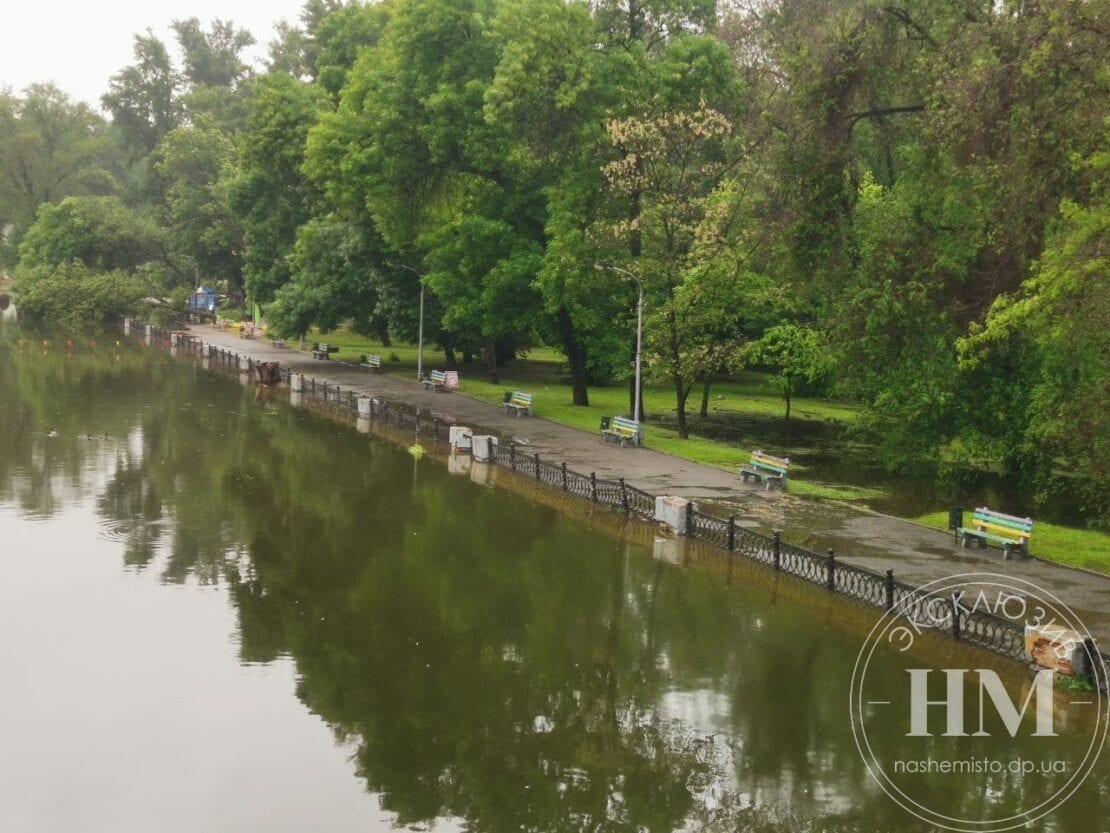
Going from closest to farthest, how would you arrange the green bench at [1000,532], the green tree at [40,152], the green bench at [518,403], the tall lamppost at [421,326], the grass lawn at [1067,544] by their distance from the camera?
the green bench at [1000,532]
the grass lawn at [1067,544]
the green bench at [518,403]
the tall lamppost at [421,326]
the green tree at [40,152]

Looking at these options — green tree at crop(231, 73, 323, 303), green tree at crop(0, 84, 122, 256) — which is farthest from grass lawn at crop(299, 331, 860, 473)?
green tree at crop(0, 84, 122, 256)

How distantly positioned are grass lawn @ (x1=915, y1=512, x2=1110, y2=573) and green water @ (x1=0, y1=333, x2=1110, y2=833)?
6.57 metres

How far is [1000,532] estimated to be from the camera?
2509cm

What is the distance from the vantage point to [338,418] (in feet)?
152

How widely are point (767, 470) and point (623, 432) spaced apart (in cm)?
755

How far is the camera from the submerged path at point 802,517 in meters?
22.9

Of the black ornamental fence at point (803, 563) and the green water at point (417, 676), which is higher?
the black ornamental fence at point (803, 563)

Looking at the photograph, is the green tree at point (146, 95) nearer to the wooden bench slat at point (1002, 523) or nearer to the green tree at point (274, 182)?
the green tree at point (274, 182)

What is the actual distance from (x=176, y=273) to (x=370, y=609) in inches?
3131

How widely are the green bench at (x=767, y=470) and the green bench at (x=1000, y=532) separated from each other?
6.97 meters

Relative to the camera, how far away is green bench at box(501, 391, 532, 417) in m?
45.8

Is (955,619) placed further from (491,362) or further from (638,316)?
(491,362)

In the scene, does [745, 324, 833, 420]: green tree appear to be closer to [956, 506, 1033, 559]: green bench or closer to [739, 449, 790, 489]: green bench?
[739, 449, 790, 489]: green bench

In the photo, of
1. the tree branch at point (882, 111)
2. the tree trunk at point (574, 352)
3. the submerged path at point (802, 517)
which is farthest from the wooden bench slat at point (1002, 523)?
the tree trunk at point (574, 352)
